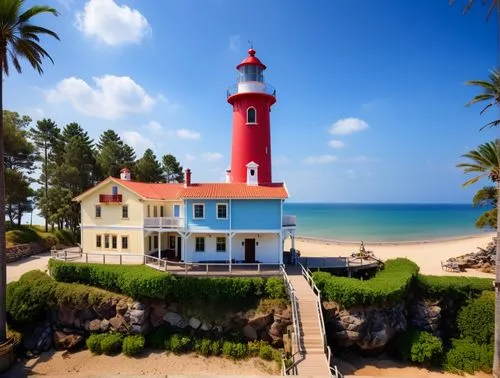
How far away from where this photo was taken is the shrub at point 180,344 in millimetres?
16856

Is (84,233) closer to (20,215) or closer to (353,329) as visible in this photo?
(20,215)

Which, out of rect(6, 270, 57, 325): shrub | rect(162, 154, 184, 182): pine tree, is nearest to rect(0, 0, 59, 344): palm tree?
rect(6, 270, 57, 325): shrub

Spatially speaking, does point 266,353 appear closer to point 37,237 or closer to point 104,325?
point 104,325

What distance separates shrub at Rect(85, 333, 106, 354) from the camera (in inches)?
669

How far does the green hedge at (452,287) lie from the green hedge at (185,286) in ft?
31.7

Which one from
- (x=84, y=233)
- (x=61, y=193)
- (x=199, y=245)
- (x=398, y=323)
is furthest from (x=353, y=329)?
(x=61, y=193)

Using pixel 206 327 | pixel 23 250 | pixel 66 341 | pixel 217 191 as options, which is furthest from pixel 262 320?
pixel 23 250

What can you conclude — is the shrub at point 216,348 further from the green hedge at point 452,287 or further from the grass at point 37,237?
the grass at point 37,237

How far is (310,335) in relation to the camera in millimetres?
14773

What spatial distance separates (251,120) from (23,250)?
25201mm

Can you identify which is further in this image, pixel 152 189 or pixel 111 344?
pixel 152 189

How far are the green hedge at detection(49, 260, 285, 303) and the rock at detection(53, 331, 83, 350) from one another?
3.38 meters

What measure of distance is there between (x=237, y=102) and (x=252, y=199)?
9.23 meters

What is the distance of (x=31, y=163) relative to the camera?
35688 mm
